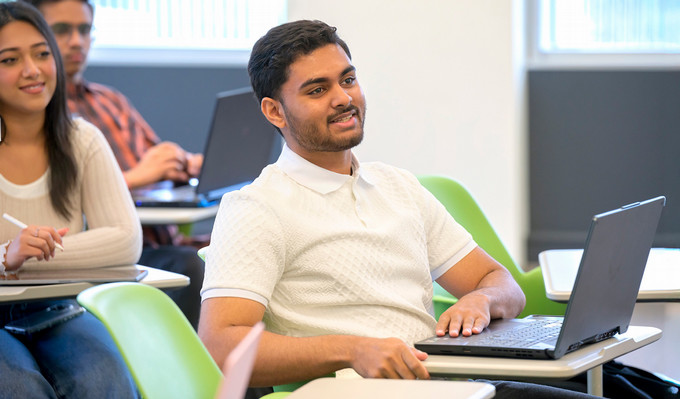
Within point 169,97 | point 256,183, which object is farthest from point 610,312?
point 169,97

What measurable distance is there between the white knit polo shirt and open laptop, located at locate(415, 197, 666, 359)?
16cm

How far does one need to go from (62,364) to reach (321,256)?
72 cm

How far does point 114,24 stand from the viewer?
18.3ft

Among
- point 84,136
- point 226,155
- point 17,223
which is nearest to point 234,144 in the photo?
point 226,155

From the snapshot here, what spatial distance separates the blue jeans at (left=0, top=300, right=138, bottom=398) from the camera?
195 centimetres

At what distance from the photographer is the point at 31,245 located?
214cm

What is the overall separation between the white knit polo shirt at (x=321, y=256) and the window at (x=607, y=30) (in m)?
3.56

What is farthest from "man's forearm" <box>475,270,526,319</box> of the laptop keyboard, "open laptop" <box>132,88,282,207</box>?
"open laptop" <box>132,88,282,207</box>

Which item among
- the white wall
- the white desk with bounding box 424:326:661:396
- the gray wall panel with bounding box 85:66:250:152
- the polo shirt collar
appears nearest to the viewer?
the white desk with bounding box 424:326:661:396

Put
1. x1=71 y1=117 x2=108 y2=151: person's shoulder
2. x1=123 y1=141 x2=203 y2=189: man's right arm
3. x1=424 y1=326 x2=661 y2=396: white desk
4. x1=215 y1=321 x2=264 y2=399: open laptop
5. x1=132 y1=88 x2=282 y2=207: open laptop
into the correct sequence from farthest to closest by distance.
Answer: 1. x1=123 y1=141 x2=203 y2=189: man's right arm
2. x1=132 y1=88 x2=282 y2=207: open laptop
3. x1=71 y1=117 x2=108 y2=151: person's shoulder
4. x1=424 y1=326 x2=661 y2=396: white desk
5. x1=215 y1=321 x2=264 y2=399: open laptop

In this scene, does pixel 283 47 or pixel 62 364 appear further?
pixel 62 364

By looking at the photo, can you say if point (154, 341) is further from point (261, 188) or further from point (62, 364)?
point (62, 364)

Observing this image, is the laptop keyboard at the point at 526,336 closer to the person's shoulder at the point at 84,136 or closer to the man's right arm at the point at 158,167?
the person's shoulder at the point at 84,136

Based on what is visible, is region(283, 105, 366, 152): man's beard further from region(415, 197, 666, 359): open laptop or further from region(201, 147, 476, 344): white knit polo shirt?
region(415, 197, 666, 359): open laptop
